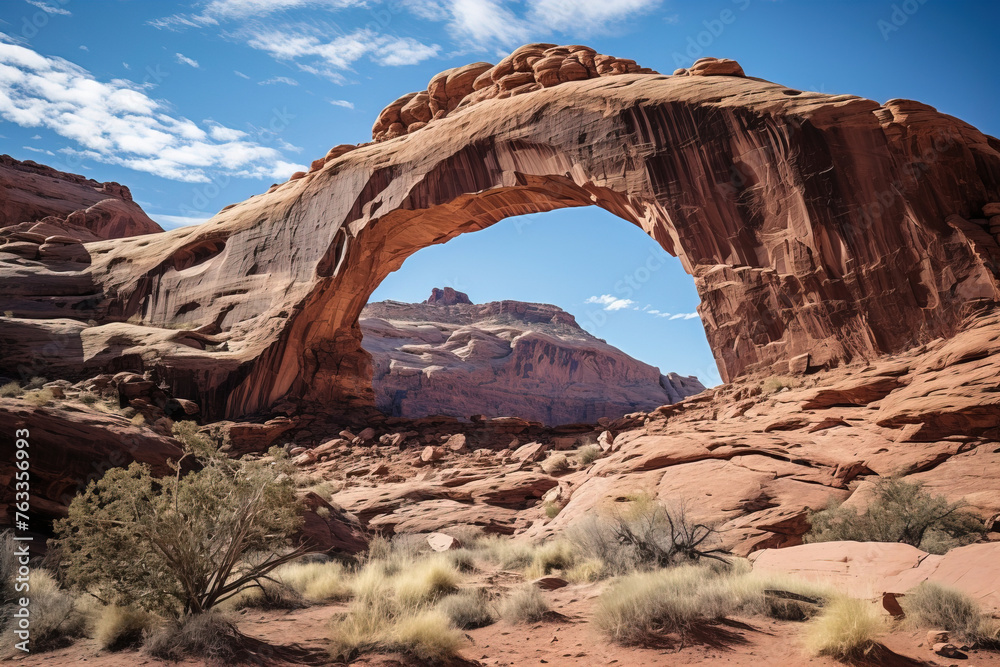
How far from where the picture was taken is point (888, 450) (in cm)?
879

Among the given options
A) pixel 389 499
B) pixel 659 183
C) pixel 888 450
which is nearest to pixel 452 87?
pixel 659 183

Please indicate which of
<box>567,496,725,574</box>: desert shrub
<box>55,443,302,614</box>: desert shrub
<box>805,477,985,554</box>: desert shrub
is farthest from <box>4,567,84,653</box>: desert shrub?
<box>805,477,985,554</box>: desert shrub

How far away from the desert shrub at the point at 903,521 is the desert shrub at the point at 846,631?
2.56m

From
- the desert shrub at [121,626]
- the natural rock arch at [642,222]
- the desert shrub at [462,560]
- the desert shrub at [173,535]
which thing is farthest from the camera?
the natural rock arch at [642,222]

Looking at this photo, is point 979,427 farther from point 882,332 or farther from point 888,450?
point 882,332

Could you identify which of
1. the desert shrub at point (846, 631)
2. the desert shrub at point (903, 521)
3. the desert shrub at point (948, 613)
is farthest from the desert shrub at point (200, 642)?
the desert shrub at point (903, 521)

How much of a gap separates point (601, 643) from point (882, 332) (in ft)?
30.3

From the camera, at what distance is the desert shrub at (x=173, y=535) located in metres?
5.57

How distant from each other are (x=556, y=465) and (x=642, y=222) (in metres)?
6.46

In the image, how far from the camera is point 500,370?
44.5 m

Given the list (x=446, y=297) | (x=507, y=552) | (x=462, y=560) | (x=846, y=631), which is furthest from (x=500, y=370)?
(x=846, y=631)

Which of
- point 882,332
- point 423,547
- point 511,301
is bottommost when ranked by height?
point 423,547

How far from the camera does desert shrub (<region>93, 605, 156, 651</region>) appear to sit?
5.18m

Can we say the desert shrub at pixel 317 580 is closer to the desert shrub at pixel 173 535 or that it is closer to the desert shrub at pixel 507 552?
the desert shrub at pixel 173 535
